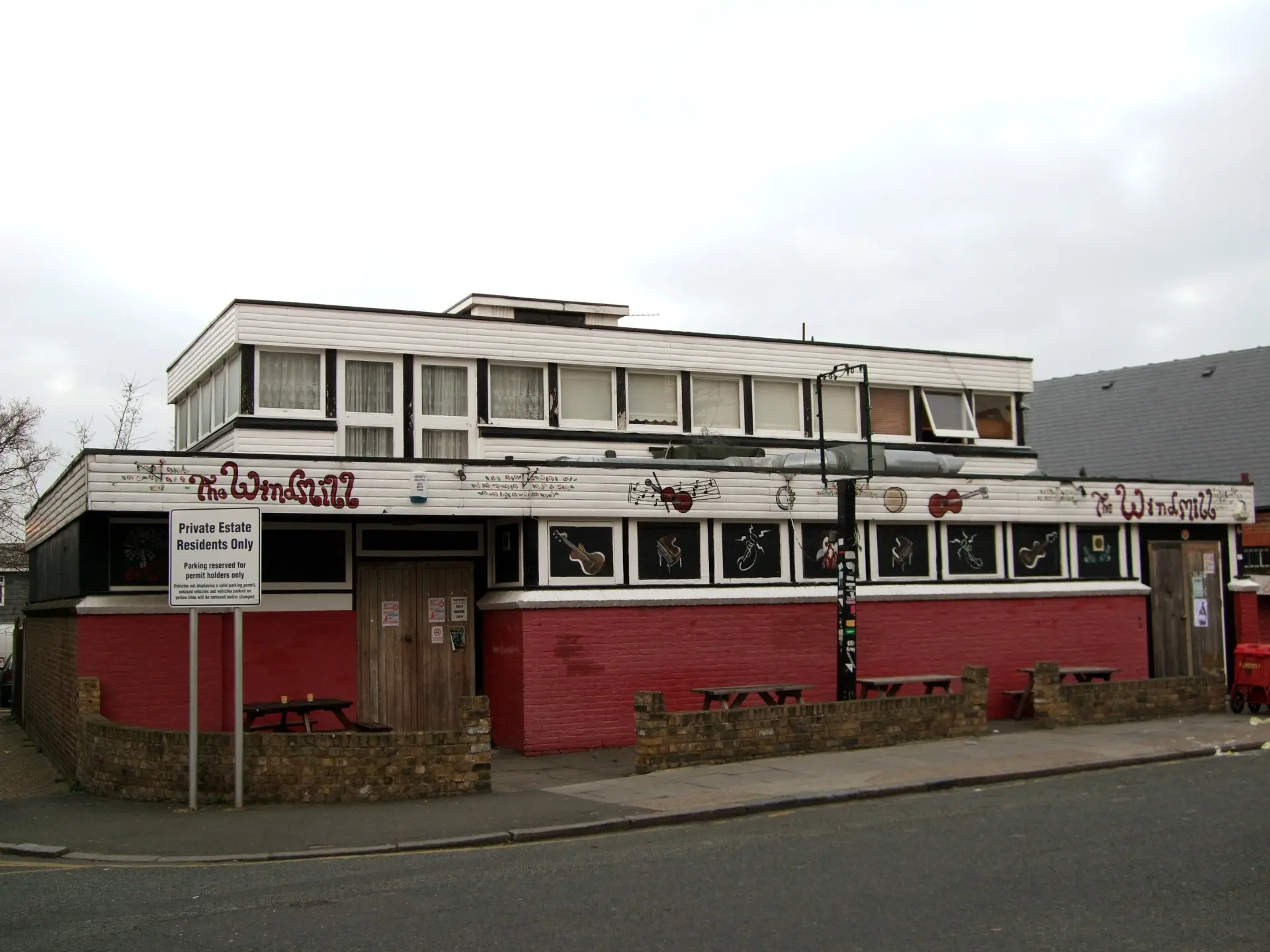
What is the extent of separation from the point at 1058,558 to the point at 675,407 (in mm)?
6818

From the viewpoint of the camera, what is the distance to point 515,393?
19688mm

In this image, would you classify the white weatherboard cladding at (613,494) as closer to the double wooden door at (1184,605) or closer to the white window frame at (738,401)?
the double wooden door at (1184,605)

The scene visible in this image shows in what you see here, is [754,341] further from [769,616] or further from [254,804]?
[254,804]

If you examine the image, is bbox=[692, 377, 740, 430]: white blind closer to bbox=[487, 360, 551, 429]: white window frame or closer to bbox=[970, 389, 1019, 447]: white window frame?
bbox=[487, 360, 551, 429]: white window frame

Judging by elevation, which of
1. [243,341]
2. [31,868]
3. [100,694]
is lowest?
[31,868]

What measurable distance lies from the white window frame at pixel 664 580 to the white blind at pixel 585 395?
8.99 ft

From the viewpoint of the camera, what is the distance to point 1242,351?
3562 cm

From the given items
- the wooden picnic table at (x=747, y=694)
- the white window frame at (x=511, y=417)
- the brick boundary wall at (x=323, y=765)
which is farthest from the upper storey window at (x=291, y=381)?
the wooden picnic table at (x=747, y=694)

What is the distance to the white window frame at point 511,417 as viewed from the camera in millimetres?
19391

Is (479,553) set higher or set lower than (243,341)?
lower

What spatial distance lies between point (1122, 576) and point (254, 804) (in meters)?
15.1

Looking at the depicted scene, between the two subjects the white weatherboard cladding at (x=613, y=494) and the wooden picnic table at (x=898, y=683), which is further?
the wooden picnic table at (x=898, y=683)

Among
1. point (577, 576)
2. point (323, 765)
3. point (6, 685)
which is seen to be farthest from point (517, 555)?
point (6, 685)

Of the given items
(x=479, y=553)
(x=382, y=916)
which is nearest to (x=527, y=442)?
(x=479, y=553)
